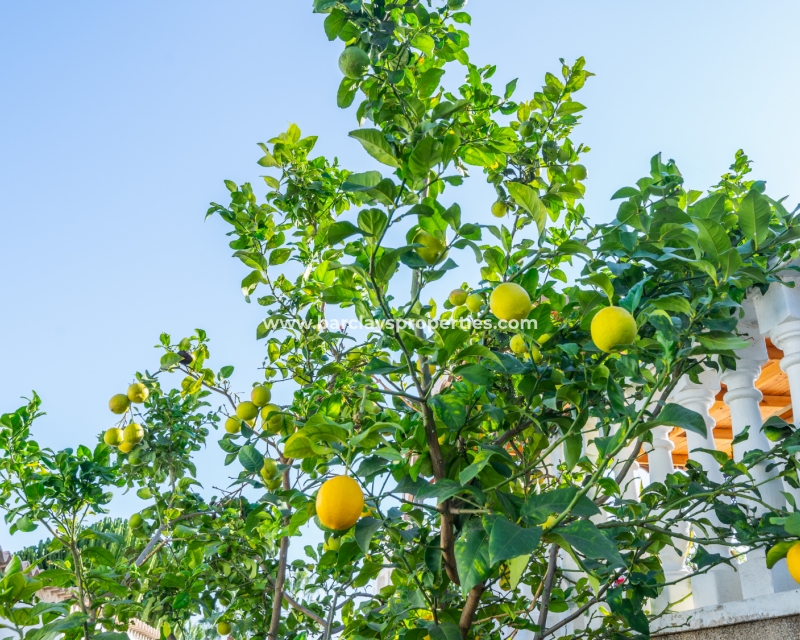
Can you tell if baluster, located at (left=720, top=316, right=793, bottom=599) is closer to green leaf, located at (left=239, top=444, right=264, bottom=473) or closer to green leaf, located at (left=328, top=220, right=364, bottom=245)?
green leaf, located at (left=328, top=220, right=364, bottom=245)

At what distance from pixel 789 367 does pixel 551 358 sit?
642 millimetres

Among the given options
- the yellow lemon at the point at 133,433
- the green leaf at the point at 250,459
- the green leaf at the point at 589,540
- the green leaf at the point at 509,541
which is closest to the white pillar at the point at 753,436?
the green leaf at the point at 589,540

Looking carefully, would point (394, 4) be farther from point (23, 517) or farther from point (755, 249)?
point (23, 517)

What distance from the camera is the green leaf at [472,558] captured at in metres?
Answer: 0.76

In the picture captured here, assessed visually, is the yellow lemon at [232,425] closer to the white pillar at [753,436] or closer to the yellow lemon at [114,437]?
the yellow lemon at [114,437]

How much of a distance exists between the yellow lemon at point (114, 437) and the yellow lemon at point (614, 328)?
1.67 meters

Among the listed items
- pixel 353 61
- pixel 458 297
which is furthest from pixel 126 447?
pixel 353 61

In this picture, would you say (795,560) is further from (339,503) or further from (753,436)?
(339,503)

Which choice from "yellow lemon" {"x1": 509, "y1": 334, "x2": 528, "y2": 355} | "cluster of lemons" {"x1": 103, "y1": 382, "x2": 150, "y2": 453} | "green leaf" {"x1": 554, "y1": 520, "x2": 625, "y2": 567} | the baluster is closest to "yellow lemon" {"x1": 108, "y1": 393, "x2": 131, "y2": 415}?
"cluster of lemons" {"x1": 103, "y1": 382, "x2": 150, "y2": 453}

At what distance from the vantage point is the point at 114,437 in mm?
1976

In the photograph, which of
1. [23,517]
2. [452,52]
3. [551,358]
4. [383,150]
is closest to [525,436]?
[551,358]

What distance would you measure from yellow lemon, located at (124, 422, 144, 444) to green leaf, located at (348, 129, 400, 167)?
147 cm

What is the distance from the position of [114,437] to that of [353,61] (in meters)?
1.50

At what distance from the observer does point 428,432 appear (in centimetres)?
97
